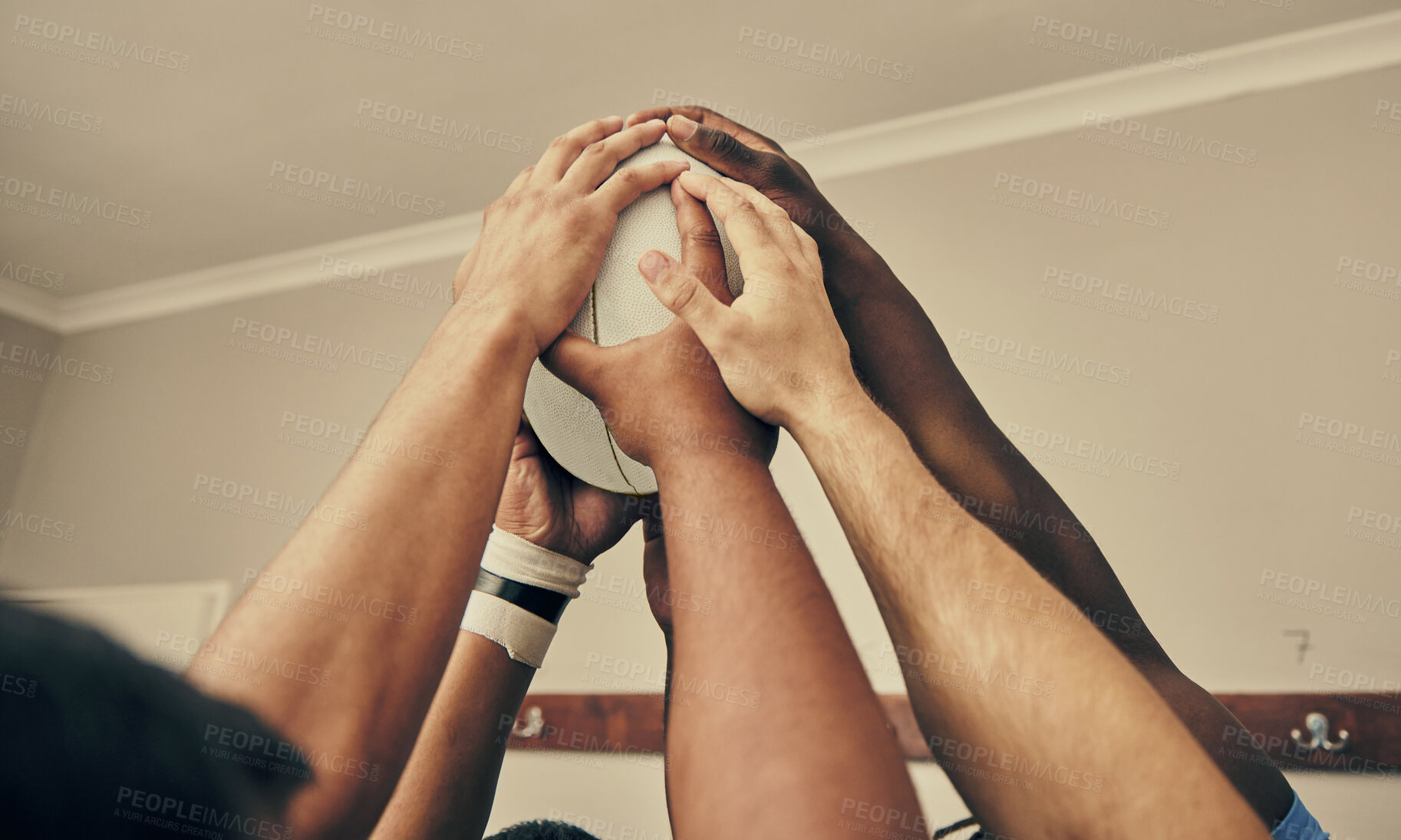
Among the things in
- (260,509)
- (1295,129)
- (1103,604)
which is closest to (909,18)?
(1295,129)

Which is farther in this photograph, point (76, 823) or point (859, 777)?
point (859, 777)

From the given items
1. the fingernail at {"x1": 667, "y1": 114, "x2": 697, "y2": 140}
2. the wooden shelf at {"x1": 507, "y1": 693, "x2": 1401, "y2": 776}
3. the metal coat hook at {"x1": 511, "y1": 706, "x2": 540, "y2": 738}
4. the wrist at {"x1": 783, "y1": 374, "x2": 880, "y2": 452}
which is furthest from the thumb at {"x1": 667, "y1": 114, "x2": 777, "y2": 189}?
the metal coat hook at {"x1": 511, "y1": 706, "x2": 540, "y2": 738}

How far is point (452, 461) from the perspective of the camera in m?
0.71

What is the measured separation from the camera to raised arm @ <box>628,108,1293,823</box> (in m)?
1.08

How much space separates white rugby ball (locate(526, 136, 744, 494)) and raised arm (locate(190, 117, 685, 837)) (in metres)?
0.08

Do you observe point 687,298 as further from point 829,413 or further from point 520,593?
point 520,593

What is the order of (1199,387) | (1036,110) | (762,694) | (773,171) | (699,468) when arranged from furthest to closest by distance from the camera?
(1036,110) < (1199,387) < (773,171) < (699,468) < (762,694)

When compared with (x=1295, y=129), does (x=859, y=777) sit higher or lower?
lower

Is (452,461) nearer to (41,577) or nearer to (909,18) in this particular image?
(909,18)

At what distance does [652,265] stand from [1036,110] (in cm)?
211

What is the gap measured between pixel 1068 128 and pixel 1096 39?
0.24 metres

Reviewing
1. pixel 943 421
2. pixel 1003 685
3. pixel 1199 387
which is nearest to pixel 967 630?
pixel 1003 685

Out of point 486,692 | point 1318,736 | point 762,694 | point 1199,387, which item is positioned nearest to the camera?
point 762,694

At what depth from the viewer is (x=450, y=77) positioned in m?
2.70
